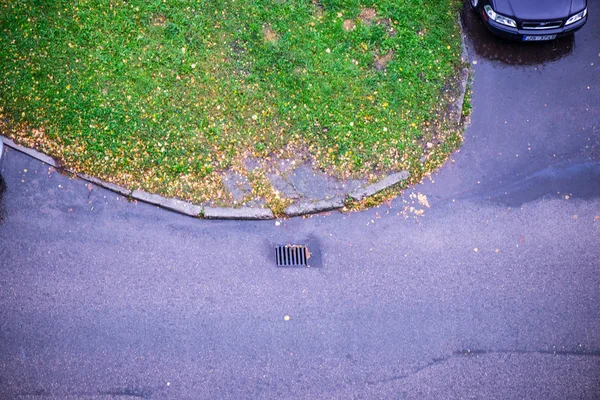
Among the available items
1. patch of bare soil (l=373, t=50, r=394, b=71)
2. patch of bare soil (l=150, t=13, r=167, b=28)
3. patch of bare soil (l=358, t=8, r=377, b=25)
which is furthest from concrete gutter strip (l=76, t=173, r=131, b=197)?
patch of bare soil (l=358, t=8, r=377, b=25)

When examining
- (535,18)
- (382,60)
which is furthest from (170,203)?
(535,18)

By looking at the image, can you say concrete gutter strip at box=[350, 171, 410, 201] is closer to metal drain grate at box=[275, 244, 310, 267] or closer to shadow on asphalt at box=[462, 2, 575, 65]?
metal drain grate at box=[275, 244, 310, 267]

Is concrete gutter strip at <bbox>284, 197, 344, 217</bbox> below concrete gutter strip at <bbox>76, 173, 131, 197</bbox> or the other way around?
below

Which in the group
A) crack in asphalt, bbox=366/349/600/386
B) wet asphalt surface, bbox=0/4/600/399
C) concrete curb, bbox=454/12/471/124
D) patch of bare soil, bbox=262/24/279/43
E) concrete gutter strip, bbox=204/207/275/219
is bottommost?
crack in asphalt, bbox=366/349/600/386

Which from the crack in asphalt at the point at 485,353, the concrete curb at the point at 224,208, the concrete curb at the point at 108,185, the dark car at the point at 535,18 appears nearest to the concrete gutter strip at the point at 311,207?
the concrete curb at the point at 224,208

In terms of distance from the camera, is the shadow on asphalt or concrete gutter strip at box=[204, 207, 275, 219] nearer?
concrete gutter strip at box=[204, 207, 275, 219]

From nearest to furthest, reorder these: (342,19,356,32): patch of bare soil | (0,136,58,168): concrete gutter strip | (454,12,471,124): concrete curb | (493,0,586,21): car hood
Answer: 1. (0,136,58,168): concrete gutter strip
2. (493,0,586,21): car hood
3. (454,12,471,124): concrete curb
4. (342,19,356,32): patch of bare soil

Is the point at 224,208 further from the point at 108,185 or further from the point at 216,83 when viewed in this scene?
the point at 216,83
